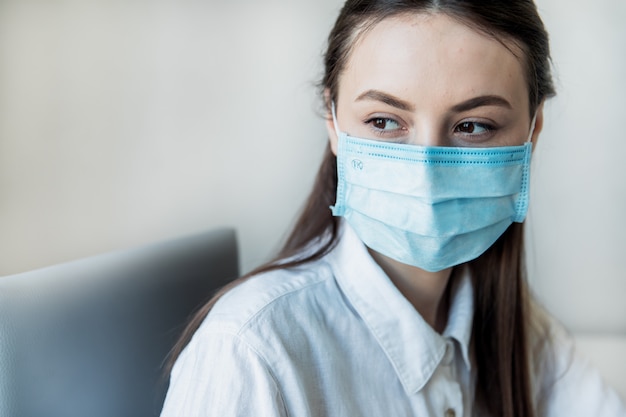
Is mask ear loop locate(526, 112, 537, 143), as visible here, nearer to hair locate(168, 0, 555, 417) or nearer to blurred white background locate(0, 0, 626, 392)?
hair locate(168, 0, 555, 417)

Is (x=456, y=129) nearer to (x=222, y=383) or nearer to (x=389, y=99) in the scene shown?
(x=389, y=99)

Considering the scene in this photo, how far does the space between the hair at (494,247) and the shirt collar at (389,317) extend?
0.27ft

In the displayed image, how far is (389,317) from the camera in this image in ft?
3.21

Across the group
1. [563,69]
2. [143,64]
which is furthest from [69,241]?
[563,69]

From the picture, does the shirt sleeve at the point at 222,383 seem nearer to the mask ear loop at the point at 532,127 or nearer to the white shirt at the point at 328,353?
the white shirt at the point at 328,353

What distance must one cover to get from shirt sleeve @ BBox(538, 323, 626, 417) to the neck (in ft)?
0.94

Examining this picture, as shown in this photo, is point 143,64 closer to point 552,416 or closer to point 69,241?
point 69,241

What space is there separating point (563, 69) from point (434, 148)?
0.93 m

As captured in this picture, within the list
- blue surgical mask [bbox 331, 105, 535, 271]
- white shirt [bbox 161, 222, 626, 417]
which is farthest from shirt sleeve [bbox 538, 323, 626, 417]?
blue surgical mask [bbox 331, 105, 535, 271]

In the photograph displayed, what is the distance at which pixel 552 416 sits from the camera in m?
1.19

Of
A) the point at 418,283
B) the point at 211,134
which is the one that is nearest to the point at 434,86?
the point at 418,283

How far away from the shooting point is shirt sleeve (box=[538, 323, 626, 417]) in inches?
45.1

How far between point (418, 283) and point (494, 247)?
0.78ft

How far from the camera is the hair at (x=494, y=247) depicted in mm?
898
